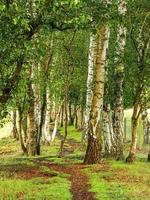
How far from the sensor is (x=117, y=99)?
33.5 meters

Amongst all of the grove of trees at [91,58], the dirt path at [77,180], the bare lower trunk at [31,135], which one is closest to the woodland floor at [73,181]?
the dirt path at [77,180]

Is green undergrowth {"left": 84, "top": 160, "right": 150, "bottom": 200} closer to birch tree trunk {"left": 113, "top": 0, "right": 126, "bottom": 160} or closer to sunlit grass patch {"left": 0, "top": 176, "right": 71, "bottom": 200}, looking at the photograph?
sunlit grass patch {"left": 0, "top": 176, "right": 71, "bottom": 200}

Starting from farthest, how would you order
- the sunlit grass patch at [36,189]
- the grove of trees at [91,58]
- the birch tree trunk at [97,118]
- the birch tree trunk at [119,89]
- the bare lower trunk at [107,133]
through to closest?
the bare lower trunk at [107,133], the birch tree trunk at [119,89], the birch tree trunk at [97,118], the sunlit grass patch at [36,189], the grove of trees at [91,58]

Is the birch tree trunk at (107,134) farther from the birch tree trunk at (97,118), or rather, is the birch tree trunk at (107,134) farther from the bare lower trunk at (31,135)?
the bare lower trunk at (31,135)

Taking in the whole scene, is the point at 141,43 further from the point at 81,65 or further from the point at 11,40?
the point at 81,65

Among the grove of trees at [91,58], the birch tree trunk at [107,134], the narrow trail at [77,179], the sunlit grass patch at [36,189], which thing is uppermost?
the grove of trees at [91,58]

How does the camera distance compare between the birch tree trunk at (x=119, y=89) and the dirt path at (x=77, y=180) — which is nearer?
the dirt path at (x=77, y=180)

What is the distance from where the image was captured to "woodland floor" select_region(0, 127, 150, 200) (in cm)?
1997

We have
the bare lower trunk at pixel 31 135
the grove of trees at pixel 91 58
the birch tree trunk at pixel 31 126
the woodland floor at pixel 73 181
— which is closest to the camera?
the grove of trees at pixel 91 58

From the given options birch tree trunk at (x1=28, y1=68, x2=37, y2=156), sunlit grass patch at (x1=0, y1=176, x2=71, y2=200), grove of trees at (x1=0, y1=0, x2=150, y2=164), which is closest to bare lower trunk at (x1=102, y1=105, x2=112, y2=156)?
grove of trees at (x1=0, y1=0, x2=150, y2=164)

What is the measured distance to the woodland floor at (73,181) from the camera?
19969mm

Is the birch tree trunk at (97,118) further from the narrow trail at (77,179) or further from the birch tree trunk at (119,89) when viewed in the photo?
the birch tree trunk at (119,89)

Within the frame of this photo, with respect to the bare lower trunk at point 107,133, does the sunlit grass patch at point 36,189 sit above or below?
below

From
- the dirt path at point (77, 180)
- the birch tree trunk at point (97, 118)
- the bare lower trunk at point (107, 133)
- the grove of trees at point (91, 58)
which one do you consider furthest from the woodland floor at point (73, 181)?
the bare lower trunk at point (107, 133)
